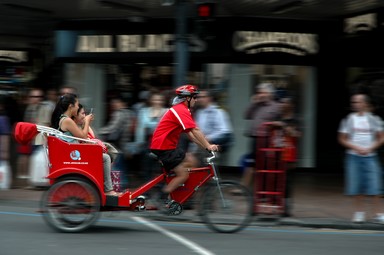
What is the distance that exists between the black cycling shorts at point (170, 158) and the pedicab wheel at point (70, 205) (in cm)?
89

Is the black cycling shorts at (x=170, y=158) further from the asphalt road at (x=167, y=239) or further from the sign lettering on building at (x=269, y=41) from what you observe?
the sign lettering on building at (x=269, y=41)

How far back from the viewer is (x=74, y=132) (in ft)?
25.2

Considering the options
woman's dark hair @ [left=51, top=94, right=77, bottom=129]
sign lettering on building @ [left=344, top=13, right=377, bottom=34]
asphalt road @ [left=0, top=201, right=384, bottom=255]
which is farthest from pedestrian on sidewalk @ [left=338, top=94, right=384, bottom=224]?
sign lettering on building @ [left=344, top=13, right=377, bottom=34]

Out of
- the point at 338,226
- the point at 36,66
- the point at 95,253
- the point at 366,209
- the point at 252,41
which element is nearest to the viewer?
the point at 95,253

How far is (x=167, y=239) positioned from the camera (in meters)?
7.56

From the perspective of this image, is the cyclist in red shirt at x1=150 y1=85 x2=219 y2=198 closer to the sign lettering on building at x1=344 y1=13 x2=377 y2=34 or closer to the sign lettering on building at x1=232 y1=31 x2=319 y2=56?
the sign lettering on building at x1=232 y1=31 x2=319 y2=56

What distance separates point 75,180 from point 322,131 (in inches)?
314

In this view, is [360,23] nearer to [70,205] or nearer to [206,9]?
[206,9]

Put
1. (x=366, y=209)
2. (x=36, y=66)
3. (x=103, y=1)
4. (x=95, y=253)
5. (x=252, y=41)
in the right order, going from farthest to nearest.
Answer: (x=36, y=66)
(x=252, y=41)
(x=103, y=1)
(x=366, y=209)
(x=95, y=253)

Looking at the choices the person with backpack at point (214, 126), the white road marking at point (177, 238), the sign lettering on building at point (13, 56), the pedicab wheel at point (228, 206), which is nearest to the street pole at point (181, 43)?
the person with backpack at point (214, 126)

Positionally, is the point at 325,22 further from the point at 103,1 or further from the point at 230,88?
the point at 103,1

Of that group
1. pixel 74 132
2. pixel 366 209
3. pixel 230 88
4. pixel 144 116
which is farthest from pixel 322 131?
pixel 74 132

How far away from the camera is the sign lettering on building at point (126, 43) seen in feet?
46.1

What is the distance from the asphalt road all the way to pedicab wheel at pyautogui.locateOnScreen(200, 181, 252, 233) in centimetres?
17
